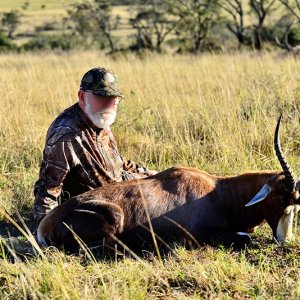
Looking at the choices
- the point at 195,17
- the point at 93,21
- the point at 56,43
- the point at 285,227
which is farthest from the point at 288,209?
the point at 93,21

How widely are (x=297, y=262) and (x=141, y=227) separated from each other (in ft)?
4.15

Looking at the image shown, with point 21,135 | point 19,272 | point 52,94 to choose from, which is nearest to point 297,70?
point 52,94

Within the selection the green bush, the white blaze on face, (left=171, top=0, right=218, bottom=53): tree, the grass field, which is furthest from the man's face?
the green bush

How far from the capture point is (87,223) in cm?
495

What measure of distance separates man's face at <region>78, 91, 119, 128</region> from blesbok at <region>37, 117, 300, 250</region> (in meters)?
0.69

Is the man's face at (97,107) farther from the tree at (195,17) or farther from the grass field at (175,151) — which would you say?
the tree at (195,17)

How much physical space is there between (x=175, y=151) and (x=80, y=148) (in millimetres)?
2086

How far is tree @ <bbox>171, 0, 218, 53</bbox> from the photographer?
29.8 metres

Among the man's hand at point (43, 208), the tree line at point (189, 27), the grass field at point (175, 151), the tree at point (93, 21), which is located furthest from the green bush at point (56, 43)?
the man's hand at point (43, 208)

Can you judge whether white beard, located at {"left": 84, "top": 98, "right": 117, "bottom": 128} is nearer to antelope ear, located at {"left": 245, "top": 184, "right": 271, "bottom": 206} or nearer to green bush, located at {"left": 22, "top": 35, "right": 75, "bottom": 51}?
antelope ear, located at {"left": 245, "top": 184, "right": 271, "bottom": 206}

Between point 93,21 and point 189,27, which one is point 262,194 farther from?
point 93,21

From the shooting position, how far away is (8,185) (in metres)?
6.80

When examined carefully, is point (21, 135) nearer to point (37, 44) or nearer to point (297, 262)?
point (297, 262)

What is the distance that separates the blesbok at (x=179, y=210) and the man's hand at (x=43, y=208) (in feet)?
0.62
